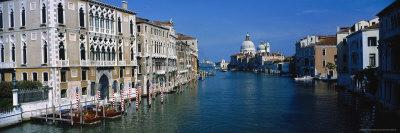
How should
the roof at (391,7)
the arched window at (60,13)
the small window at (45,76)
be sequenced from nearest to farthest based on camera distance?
the roof at (391,7) < the small window at (45,76) < the arched window at (60,13)

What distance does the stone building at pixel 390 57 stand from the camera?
28.0 meters

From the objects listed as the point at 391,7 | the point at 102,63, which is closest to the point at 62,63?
the point at 102,63

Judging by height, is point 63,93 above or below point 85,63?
below

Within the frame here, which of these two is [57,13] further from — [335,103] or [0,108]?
[335,103]

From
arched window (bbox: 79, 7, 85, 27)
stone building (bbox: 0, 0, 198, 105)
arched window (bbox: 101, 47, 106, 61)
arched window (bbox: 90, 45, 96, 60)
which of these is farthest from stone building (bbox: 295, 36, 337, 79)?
arched window (bbox: 79, 7, 85, 27)

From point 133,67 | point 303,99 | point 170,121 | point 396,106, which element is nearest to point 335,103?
point 303,99

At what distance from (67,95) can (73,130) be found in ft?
24.3

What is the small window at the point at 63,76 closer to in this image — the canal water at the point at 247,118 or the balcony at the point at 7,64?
the balcony at the point at 7,64

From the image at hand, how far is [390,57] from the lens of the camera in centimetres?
2972

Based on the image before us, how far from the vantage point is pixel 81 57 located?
3578 centimetres

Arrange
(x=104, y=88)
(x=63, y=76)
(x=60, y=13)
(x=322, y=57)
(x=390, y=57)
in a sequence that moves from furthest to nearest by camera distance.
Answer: (x=322, y=57)
(x=104, y=88)
(x=63, y=76)
(x=60, y=13)
(x=390, y=57)

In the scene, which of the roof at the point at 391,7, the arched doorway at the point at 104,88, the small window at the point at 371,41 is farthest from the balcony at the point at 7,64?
the small window at the point at 371,41

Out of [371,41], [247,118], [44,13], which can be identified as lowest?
[247,118]

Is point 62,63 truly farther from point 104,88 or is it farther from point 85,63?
point 104,88
